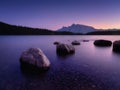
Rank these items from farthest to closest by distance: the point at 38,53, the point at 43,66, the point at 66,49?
the point at 66,49
the point at 38,53
the point at 43,66

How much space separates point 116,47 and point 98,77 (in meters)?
26.3

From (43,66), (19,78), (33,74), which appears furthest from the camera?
(43,66)

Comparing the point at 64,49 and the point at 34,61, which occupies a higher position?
the point at 34,61

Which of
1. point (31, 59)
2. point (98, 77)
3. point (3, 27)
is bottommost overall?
point (98, 77)

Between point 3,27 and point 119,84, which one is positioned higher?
point 3,27

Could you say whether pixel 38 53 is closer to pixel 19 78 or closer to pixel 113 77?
pixel 19 78

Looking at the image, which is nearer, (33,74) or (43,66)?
(33,74)

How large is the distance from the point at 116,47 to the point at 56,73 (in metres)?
27.8

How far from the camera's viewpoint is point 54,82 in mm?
11570

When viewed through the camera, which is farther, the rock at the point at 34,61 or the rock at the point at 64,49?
the rock at the point at 64,49

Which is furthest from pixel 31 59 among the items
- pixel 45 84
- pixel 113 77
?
pixel 113 77

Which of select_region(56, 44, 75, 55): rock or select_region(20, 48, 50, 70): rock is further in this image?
select_region(56, 44, 75, 55): rock

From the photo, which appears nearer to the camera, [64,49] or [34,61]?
[34,61]

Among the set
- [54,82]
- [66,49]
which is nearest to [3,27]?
[66,49]
